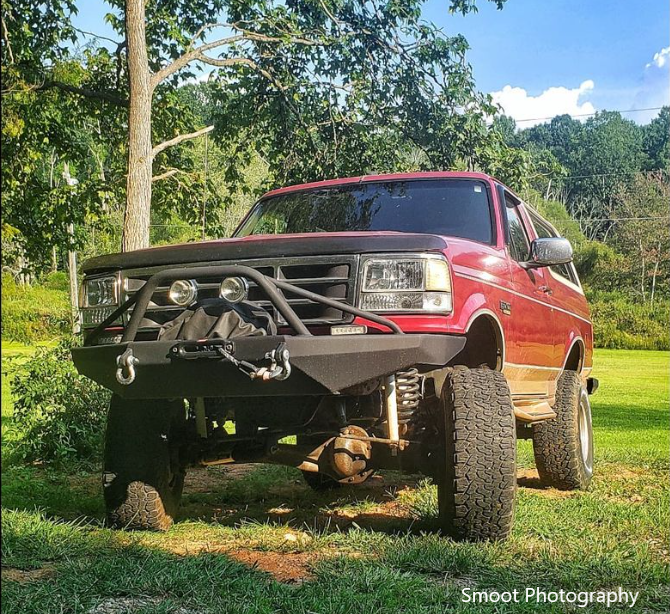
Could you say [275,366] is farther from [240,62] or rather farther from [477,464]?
[240,62]

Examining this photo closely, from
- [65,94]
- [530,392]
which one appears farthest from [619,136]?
[530,392]

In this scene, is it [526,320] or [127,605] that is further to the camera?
[526,320]

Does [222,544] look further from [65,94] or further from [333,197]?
[65,94]

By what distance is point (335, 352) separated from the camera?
3.36 meters

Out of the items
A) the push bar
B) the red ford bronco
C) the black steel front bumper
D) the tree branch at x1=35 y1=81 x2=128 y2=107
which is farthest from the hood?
the tree branch at x1=35 y1=81 x2=128 y2=107

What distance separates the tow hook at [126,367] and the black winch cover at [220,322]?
0.19 metres

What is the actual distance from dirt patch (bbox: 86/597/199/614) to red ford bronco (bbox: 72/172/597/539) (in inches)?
35.5

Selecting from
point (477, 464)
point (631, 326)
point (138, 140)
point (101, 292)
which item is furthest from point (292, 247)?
point (631, 326)

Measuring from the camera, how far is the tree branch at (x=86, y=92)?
9742 millimetres

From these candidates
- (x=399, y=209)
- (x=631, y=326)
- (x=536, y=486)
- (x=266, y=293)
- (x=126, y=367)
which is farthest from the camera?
(x=631, y=326)

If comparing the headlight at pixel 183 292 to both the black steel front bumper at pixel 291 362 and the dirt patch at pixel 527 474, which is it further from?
the dirt patch at pixel 527 474

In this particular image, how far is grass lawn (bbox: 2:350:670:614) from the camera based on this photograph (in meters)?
3.16

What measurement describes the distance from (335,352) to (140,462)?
5.40ft

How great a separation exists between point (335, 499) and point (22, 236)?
5993 millimetres
